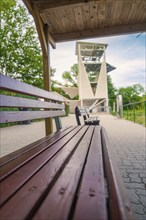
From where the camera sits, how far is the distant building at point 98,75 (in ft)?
85.5

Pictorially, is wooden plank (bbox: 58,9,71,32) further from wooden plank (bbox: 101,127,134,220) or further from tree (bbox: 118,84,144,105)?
A: tree (bbox: 118,84,144,105)

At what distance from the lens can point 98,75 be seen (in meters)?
27.8

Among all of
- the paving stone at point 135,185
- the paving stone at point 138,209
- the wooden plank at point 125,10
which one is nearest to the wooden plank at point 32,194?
the paving stone at point 138,209

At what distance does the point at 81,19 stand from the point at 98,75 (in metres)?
24.2

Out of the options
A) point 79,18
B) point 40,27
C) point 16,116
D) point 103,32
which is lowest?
point 16,116

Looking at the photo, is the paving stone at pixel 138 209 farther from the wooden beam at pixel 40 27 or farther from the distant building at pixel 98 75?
the distant building at pixel 98 75

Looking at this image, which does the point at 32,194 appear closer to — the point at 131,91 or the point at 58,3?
the point at 58,3

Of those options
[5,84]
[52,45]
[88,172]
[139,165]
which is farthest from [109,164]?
[52,45]

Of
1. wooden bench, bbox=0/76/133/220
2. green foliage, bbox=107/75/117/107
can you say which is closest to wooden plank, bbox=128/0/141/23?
wooden bench, bbox=0/76/133/220

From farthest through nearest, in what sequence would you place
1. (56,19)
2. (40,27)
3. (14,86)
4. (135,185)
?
(56,19), (40,27), (135,185), (14,86)

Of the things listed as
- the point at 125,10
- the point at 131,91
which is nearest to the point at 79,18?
the point at 125,10

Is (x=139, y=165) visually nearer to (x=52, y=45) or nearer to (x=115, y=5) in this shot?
(x=115, y=5)

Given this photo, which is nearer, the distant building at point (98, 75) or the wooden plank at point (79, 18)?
the wooden plank at point (79, 18)

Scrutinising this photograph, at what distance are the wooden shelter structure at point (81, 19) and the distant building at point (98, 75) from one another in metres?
20.8
